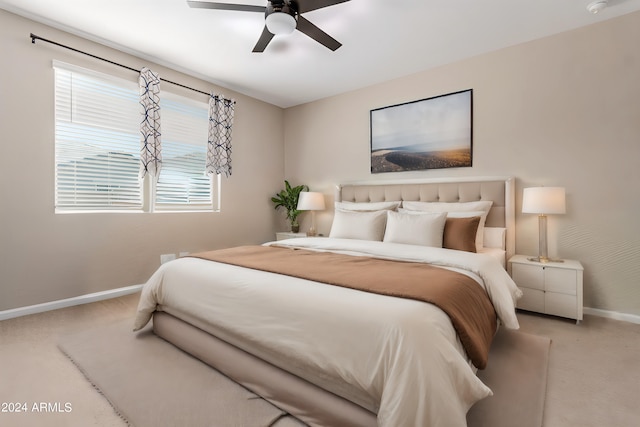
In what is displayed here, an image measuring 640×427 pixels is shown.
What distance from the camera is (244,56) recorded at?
11.1ft

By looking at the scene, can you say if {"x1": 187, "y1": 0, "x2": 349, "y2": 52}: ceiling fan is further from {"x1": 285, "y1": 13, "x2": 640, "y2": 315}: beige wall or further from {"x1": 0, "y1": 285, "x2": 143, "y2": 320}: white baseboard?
{"x1": 0, "y1": 285, "x2": 143, "y2": 320}: white baseboard

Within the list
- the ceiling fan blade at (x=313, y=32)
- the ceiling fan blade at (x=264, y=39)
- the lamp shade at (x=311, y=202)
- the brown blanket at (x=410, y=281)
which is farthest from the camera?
the lamp shade at (x=311, y=202)

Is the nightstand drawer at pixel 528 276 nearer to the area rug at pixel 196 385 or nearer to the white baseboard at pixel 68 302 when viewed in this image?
the area rug at pixel 196 385

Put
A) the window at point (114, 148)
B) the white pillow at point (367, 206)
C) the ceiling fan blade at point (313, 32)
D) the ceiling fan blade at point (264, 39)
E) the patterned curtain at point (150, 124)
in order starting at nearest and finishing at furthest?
the ceiling fan blade at point (313, 32), the ceiling fan blade at point (264, 39), the window at point (114, 148), the patterned curtain at point (150, 124), the white pillow at point (367, 206)

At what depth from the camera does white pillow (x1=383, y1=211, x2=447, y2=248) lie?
2.67 metres

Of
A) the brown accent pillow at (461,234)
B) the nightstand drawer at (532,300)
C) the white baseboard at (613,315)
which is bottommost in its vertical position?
the white baseboard at (613,315)

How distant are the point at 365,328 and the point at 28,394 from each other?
186 cm

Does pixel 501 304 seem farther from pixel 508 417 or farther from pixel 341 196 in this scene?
pixel 341 196

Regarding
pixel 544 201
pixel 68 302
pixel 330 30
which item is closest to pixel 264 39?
pixel 330 30

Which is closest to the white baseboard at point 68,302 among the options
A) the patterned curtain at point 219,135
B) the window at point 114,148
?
the window at point 114,148

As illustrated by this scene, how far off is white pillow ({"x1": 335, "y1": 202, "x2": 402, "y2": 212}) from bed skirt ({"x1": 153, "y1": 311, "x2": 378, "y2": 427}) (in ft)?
7.77

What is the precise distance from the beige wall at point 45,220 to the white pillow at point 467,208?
2936 millimetres

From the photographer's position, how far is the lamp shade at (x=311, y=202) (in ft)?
14.3

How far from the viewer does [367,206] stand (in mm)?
3715
